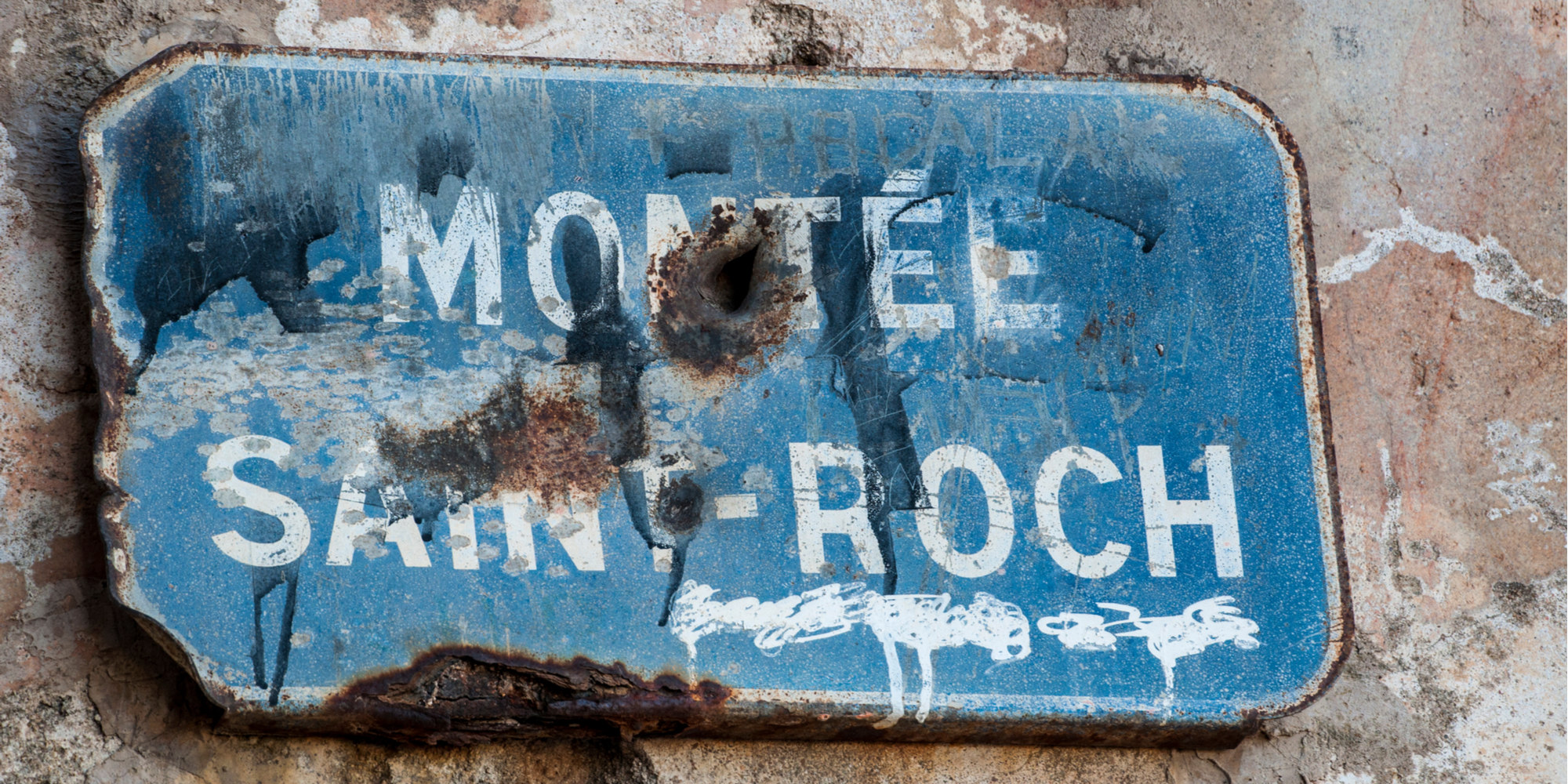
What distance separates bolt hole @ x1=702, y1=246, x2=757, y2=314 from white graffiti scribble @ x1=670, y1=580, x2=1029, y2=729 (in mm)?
356

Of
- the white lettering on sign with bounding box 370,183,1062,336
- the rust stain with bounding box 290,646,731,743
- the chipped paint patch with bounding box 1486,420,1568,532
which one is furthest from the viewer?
the chipped paint patch with bounding box 1486,420,1568,532

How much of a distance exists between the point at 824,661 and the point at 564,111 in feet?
2.45

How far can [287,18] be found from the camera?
1546 millimetres

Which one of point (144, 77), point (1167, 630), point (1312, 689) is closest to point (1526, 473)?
point (1312, 689)

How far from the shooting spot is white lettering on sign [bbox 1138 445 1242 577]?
4.55 feet

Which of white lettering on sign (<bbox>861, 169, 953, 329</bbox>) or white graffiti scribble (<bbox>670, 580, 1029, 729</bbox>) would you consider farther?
white lettering on sign (<bbox>861, 169, 953, 329</bbox>)

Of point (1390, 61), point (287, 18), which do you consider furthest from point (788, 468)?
point (1390, 61)

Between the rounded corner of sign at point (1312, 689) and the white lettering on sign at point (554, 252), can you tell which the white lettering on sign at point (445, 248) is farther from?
the rounded corner of sign at point (1312, 689)

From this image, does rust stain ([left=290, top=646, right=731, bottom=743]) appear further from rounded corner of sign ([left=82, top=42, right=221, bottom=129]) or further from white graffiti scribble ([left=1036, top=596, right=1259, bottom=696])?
rounded corner of sign ([left=82, top=42, right=221, bottom=129])

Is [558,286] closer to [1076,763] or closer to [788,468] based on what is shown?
[788,468]

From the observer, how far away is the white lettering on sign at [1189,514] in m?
1.39

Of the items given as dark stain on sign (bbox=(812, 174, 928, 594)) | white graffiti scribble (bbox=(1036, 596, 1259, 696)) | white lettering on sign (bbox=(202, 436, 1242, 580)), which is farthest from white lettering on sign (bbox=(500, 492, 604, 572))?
white graffiti scribble (bbox=(1036, 596, 1259, 696))

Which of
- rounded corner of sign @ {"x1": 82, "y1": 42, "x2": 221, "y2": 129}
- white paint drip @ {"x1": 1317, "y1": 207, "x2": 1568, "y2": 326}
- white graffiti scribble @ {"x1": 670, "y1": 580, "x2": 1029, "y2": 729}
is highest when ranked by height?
rounded corner of sign @ {"x1": 82, "y1": 42, "x2": 221, "y2": 129}

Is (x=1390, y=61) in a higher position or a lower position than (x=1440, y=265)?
higher
